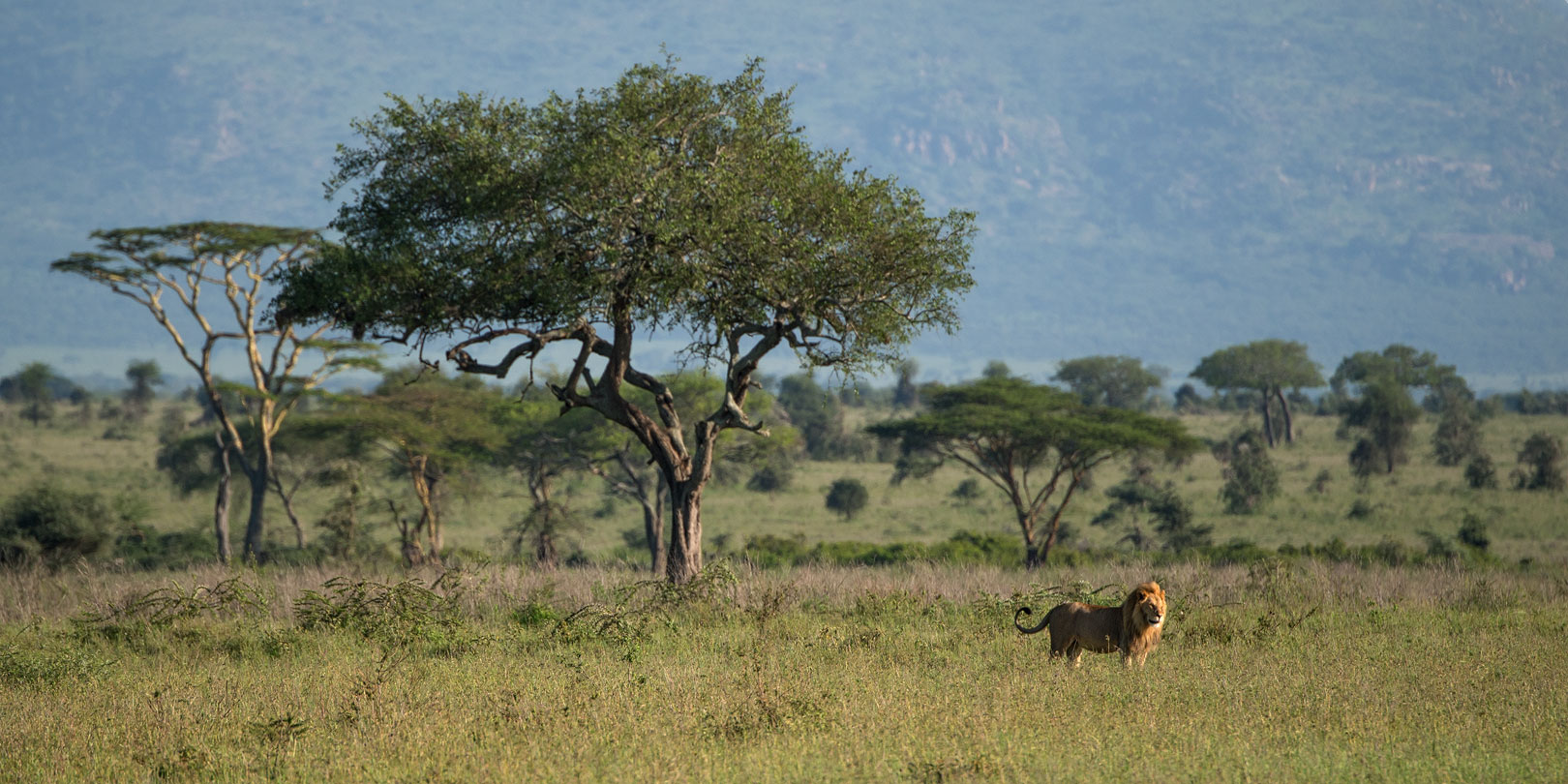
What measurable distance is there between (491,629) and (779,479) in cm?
3692

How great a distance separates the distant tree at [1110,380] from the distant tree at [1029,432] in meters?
39.5

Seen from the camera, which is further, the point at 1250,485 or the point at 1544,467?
the point at 1544,467

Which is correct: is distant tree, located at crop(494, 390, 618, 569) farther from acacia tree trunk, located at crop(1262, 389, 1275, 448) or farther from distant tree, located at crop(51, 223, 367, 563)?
acacia tree trunk, located at crop(1262, 389, 1275, 448)

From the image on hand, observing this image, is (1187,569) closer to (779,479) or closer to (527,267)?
(527,267)

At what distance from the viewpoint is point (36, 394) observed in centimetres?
7400

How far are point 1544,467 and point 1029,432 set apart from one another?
76.8 ft

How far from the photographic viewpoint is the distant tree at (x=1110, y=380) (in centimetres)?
7312

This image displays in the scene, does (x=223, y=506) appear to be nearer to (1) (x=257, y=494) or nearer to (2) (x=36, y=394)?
(1) (x=257, y=494)

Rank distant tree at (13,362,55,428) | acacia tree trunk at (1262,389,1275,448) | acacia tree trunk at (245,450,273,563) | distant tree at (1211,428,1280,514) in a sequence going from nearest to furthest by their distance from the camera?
acacia tree trunk at (245,450,273,563)
distant tree at (1211,428,1280,514)
acacia tree trunk at (1262,389,1275,448)
distant tree at (13,362,55,428)

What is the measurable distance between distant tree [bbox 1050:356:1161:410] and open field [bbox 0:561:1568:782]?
5790cm

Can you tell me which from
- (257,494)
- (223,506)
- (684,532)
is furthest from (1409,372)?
(684,532)

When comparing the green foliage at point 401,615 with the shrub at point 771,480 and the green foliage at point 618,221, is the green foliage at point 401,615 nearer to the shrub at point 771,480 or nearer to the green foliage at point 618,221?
the green foliage at point 618,221

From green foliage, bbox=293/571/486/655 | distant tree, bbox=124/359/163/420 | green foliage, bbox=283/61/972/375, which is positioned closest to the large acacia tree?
green foliage, bbox=283/61/972/375

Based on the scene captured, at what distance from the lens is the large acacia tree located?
1472 cm
